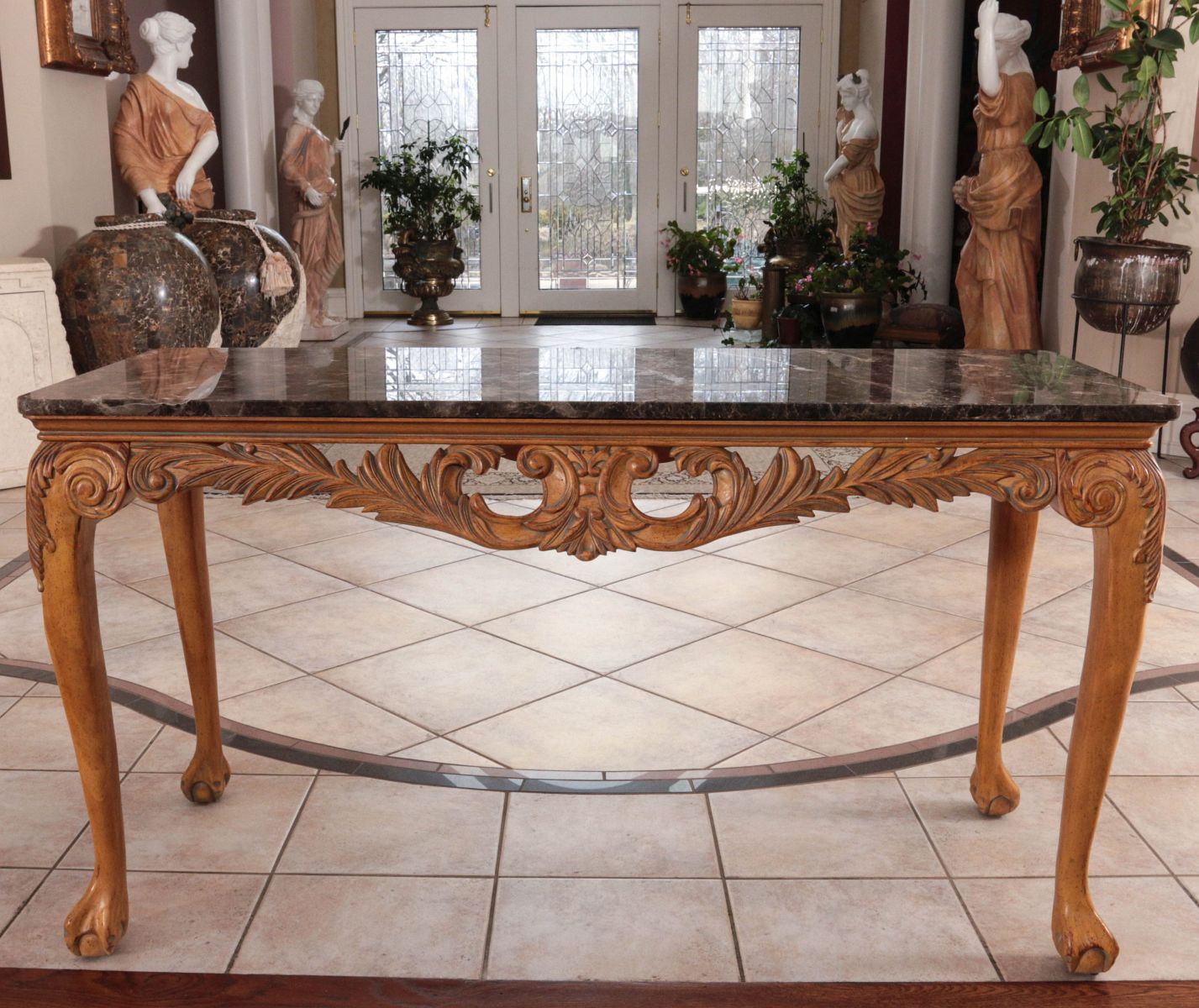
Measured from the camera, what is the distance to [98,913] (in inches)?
73.1

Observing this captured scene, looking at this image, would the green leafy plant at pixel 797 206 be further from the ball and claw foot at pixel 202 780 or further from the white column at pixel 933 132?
the ball and claw foot at pixel 202 780

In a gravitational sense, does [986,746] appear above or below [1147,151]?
below

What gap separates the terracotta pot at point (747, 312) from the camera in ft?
32.0

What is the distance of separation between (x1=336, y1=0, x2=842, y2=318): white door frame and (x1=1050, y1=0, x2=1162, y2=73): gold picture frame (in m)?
4.66

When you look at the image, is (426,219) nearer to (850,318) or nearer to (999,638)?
(850,318)

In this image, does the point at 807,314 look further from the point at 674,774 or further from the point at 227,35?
the point at 674,774

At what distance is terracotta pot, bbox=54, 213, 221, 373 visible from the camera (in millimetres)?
5137

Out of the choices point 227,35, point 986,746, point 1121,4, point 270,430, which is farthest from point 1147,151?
point 227,35

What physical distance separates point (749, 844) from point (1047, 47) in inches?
274

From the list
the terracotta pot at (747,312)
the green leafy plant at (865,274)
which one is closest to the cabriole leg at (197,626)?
the green leafy plant at (865,274)

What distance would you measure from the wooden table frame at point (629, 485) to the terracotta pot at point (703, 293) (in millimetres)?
9109

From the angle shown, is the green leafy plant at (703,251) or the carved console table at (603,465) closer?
the carved console table at (603,465)

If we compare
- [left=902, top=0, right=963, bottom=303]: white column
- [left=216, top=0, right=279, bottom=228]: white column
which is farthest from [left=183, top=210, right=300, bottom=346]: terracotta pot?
[left=902, top=0, right=963, bottom=303]: white column

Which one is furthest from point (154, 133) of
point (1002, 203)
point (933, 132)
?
point (933, 132)
